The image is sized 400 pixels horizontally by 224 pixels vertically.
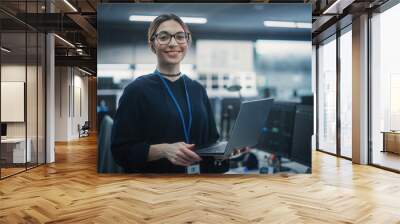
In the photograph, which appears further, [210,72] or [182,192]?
[210,72]

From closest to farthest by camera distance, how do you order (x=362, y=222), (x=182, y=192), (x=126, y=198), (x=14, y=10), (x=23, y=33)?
1. (x=362, y=222)
2. (x=126, y=198)
3. (x=182, y=192)
4. (x=14, y=10)
5. (x=23, y=33)

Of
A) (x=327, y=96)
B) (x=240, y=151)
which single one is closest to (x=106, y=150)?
(x=240, y=151)

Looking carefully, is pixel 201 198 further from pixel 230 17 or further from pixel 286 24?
pixel 286 24

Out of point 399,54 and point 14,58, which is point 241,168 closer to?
point 399,54

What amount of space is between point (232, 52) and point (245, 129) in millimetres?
1341

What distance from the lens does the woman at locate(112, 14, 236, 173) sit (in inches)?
251

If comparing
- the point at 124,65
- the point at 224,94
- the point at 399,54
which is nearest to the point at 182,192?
the point at 224,94

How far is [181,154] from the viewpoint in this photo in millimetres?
6480

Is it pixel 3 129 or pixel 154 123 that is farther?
pixel 3 129

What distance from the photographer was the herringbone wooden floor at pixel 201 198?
13.0ft

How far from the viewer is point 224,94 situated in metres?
6.60

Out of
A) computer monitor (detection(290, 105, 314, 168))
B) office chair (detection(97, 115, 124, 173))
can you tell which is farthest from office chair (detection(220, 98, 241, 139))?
office chair (detection(97, 115, 124, 173))

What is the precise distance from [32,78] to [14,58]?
80 centimetres

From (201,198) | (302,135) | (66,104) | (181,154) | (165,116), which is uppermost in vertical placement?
(66,104)
